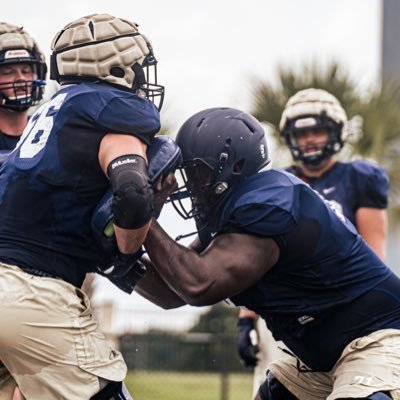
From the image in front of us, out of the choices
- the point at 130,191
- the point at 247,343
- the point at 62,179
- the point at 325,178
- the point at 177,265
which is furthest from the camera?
the point at 325,178

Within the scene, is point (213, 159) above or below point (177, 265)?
above

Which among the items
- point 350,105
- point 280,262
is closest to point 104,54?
point 280,262

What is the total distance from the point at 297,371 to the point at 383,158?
273 inches

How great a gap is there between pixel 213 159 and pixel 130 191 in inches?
30.7

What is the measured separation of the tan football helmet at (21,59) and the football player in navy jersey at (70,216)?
4.71 ft

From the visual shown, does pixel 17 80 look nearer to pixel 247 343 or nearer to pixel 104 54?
pixel 104 54

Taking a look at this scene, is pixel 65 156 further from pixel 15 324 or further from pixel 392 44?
pixel 392 44

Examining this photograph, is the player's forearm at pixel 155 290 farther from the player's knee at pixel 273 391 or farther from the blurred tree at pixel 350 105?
the blurred tree at pixel 350 105

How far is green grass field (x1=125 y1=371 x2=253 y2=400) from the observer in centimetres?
1313

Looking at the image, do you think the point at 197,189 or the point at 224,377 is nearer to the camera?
the point at 197,189

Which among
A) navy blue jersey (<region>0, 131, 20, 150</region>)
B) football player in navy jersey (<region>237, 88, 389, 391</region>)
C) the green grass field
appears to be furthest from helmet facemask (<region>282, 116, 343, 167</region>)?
the green grass field

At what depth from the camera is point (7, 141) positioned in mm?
5801

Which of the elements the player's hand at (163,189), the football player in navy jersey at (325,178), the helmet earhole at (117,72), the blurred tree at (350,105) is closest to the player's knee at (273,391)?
the player's hand at (163,189)

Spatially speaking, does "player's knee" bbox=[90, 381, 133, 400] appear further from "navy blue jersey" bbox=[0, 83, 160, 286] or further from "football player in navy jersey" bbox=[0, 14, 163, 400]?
"navy blue jersey" bbox=[0, 83, 160, 286]
